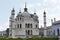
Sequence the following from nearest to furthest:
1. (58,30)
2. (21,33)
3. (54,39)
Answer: (54,39) → (58,30) → (21,33)

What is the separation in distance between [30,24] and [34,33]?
311cm

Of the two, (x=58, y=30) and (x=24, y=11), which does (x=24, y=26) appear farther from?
(x=58, y=30)

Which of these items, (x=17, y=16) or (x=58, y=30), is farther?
(x=17, y=16)

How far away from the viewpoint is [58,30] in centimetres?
4256

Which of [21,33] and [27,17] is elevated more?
[27,17]

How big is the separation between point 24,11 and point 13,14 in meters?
4.85

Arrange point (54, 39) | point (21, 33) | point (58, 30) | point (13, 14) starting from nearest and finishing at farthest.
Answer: point (54, 39)
point (58, 30)
point (21, 33)
point (13, 14)

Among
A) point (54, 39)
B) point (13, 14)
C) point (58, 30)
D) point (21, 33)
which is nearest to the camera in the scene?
point (54, 39)

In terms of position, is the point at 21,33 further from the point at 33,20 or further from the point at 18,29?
the point at 33,20

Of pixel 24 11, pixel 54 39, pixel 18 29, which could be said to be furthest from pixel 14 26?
pixel 54 39

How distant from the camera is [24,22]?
59906mm

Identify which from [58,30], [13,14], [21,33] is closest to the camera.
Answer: [58,30]

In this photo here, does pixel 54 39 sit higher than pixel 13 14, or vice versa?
pixel 13 14

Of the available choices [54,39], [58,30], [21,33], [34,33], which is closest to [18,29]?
[21,33]
